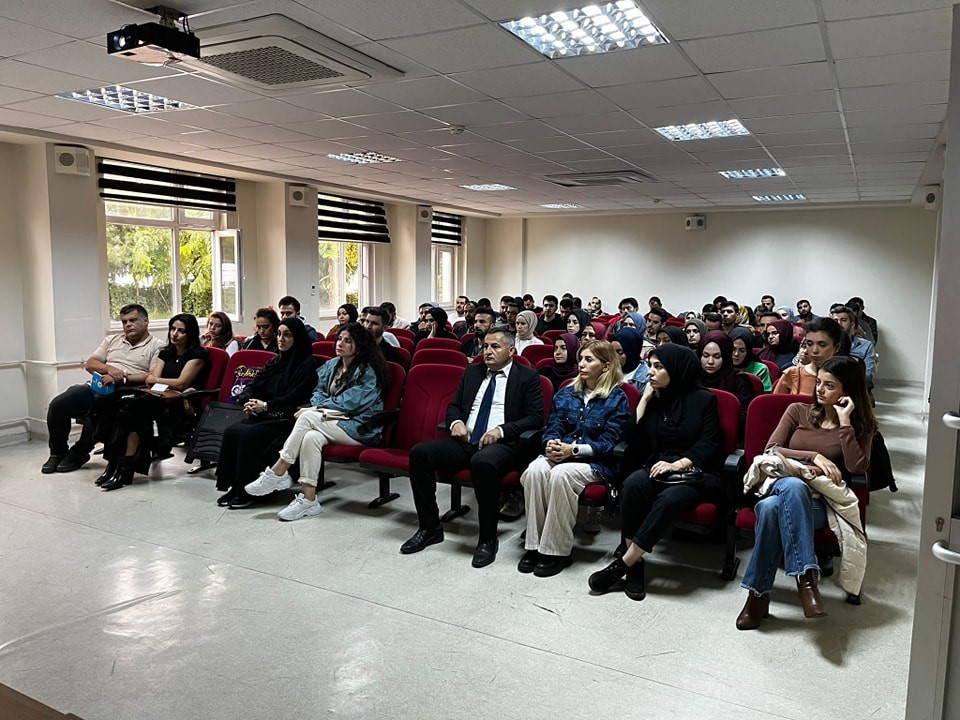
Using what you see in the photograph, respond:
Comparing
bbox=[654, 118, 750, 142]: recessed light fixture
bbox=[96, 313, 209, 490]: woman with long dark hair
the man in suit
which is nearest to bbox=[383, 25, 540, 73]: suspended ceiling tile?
the man in suit

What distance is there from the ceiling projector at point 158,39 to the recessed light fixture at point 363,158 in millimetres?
3911

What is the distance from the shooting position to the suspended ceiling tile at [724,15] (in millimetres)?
3154

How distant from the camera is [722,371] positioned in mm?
4344

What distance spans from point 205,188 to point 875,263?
9.90 meters

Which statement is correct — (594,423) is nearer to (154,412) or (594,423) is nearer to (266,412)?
(266,412)

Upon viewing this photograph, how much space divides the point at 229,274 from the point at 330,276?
2.23 meters

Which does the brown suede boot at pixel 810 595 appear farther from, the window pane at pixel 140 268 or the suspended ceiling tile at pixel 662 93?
the window pane at pixel 140 268

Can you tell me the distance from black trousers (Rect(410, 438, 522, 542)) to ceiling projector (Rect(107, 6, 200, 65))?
87.9 inches

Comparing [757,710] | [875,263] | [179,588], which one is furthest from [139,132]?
[875,263]

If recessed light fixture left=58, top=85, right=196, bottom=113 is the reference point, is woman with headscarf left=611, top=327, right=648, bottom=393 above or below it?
below

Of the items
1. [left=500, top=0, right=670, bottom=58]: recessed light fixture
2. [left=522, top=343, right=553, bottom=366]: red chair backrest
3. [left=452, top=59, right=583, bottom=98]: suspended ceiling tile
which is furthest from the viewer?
[left=522, top=343, right=553, bottom=366]: red chair backrest

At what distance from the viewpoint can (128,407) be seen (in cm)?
507

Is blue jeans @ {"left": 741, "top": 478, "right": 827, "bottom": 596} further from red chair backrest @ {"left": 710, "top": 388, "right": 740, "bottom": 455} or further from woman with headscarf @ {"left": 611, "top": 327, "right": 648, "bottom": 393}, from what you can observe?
woman with headscarf @ {"left": 611, "top": 327, "right": 648, "bottom": 393}

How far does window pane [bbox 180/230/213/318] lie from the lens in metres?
8.75
